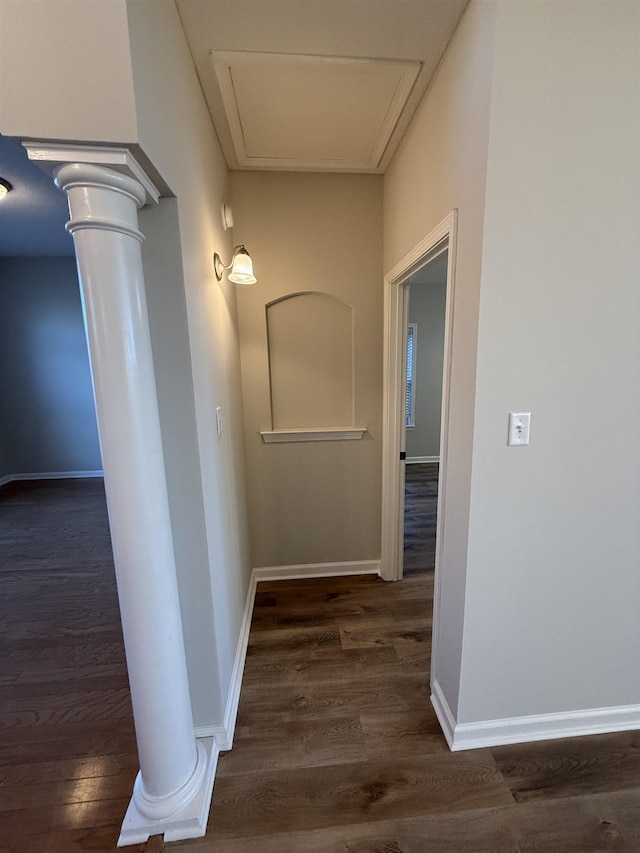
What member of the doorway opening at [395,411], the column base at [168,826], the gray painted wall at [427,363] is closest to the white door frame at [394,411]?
the doorway opening at [395,411]

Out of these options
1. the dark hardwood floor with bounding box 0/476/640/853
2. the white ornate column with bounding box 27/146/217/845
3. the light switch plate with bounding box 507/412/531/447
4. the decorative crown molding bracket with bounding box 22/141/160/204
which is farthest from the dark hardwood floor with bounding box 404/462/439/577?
the decorative crown molding bracket with bounding box 22/141/160/204

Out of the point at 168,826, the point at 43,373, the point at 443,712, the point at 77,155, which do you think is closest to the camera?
the point at 77,155

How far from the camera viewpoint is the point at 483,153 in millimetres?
1061

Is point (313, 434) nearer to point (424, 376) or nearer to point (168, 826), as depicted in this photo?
point (168, 826)

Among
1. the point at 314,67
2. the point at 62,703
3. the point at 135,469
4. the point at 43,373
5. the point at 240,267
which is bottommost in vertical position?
the point at 62,703

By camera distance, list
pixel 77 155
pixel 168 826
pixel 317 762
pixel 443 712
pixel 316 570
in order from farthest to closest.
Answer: pixel 316 570, pixel 443 712, pixel 317 762, pixel 168 826, pixel 77 155

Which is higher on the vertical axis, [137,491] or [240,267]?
[240,267]

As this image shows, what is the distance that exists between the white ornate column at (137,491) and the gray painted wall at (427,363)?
181 inches

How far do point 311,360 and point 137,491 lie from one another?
1.62m

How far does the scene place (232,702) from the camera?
5.03ft

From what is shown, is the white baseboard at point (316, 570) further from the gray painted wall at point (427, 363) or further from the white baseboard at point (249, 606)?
the gray painted wall at point (427, 363)

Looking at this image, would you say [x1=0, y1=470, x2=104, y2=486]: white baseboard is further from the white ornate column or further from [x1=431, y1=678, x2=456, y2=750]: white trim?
[x1=431, y1=678, x2=456, y2=750]: white trim

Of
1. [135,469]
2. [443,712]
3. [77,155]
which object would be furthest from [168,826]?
A: [77,155]

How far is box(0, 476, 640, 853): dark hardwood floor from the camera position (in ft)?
3.76
